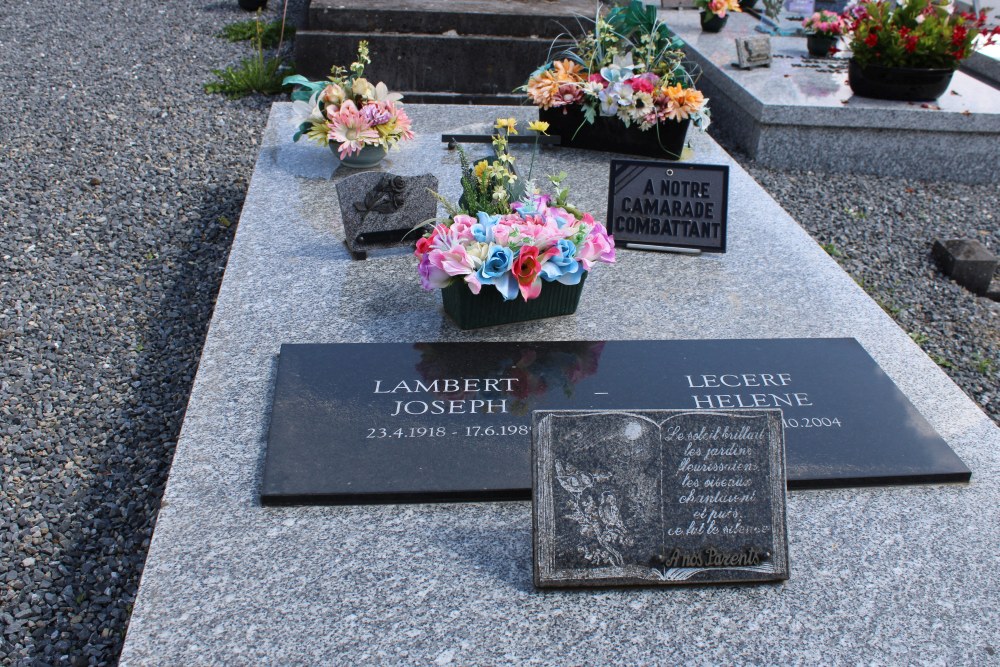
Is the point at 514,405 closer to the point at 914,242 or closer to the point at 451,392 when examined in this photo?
the point at 451,392

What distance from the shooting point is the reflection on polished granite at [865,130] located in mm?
5195

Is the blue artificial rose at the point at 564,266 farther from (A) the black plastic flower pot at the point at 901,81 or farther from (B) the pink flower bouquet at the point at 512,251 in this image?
(A) the black plastic flower pot at the point at 901,81

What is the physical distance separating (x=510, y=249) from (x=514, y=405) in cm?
50

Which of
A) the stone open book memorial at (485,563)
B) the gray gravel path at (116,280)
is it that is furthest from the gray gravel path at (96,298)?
the stone open book memorial at (485,563)

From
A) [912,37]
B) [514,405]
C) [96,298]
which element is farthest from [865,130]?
[96,298]

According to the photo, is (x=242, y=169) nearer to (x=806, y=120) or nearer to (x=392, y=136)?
(x=392, y=136)

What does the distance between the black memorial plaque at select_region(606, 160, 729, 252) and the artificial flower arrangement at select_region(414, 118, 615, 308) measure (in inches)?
21.5

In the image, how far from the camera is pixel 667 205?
10.4 ft

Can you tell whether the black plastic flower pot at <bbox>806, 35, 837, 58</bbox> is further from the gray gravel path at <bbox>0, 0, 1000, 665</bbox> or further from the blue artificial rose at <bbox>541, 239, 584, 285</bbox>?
the blue artificial rose at <bbox>541, 239, 584, 285</bbox>

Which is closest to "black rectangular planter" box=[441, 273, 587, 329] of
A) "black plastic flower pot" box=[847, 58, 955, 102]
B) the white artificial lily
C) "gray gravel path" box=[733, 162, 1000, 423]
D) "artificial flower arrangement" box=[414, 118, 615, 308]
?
"artificial flower arrangement" box=[414, 118, 615, 308]

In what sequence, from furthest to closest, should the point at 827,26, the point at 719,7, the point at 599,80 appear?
the point at 719,7
the point at 827,26
the point at 599,80

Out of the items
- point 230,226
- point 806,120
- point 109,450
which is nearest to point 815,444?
point 109,450

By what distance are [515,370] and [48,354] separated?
194 centimetres

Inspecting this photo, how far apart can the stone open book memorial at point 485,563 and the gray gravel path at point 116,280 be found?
1.75ft
